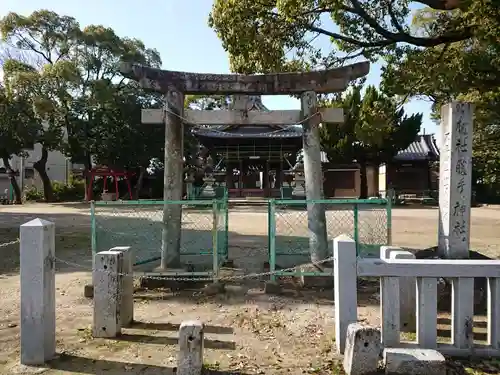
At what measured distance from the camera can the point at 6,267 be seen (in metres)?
8.77

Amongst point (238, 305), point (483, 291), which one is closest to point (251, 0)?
point (238, 305)

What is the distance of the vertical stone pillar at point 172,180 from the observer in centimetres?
743

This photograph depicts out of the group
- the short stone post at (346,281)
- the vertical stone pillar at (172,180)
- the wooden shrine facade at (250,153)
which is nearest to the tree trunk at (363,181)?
the wooden shrine facade at (250,153)

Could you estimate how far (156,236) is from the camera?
12.3 metres

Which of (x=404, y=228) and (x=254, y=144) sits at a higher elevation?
(x=254, y=144)

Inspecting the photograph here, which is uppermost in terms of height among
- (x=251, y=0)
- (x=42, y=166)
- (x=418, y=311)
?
(x=251, y=0)

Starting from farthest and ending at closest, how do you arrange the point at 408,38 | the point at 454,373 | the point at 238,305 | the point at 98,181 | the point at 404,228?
the point at 98,181, the point at 404,228, the point at 408,38, the point at 238,305, the point at 454,373

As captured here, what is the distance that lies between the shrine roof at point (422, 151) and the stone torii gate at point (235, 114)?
29.4 meters

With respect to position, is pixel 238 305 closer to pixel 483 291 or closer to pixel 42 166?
pixel 483 291

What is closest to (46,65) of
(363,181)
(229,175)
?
(229,175)

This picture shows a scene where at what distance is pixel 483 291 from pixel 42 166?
34.5m

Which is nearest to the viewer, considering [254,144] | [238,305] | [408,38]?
[238,305]

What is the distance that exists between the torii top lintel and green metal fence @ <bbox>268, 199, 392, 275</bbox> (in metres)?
2.23

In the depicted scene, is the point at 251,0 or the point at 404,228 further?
the point at 404,228
